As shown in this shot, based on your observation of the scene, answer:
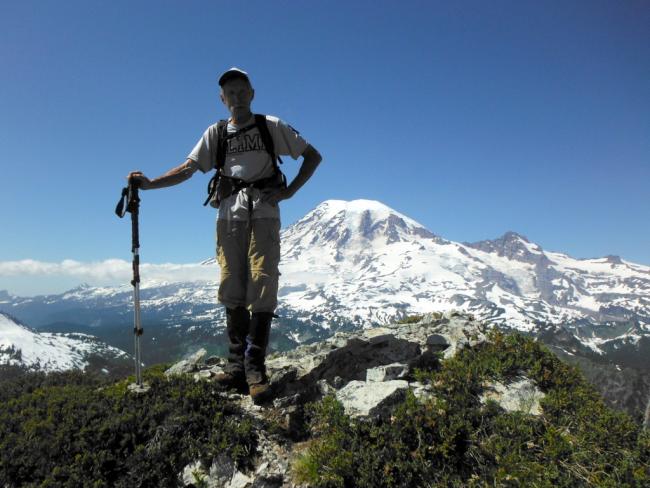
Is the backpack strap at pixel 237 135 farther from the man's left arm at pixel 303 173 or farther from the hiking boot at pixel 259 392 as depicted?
the hiking boot at pixel 259 392

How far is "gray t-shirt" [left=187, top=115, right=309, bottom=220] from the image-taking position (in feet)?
21.2

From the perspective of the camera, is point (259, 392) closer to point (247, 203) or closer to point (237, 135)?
point (247, 203)

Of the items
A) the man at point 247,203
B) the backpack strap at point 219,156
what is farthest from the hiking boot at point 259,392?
the backpack strap at point 219,156

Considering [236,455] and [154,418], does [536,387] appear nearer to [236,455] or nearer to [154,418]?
[236,455]

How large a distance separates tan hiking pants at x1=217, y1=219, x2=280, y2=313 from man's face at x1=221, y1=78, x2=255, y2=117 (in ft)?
6.34

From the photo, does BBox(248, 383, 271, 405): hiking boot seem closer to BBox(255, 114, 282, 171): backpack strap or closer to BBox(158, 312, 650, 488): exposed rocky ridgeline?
BBox(158, 312, 650, 488): exposed rocky ridgeline

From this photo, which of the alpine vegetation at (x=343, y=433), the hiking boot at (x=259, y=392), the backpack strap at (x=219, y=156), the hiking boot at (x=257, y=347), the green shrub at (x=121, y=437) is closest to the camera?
the alpine vegetation at (x=343, y=433)

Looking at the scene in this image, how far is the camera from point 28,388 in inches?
317

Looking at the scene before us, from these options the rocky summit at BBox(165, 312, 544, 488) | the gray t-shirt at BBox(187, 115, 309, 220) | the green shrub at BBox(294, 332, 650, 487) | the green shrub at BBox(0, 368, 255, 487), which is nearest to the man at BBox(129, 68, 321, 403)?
the gray t-shirt at BBox(187, 115, 309, 220)

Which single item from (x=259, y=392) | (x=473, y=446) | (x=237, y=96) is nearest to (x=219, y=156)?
(x=237, y=96)

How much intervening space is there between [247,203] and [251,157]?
791 millimetres

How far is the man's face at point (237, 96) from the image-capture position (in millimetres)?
6418

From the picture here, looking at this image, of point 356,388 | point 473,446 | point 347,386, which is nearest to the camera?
point 473,446

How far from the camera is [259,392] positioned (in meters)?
6.25
